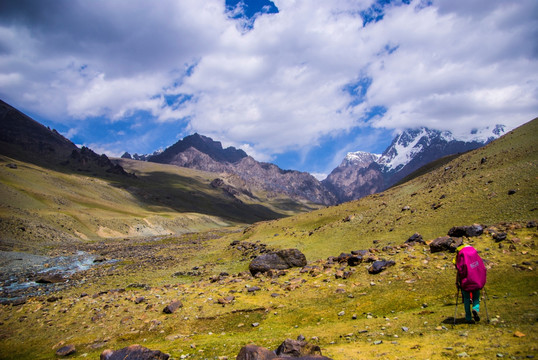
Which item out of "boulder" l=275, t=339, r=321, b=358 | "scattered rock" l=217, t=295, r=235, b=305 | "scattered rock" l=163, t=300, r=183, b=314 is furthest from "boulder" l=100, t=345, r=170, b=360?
"scattered rock" l=217, t=295, r=235, b=305

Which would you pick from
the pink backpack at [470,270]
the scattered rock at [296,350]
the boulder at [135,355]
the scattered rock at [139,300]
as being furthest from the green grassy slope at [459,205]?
the boulder at [135,355]

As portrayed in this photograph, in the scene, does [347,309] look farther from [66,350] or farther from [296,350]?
[66,350]

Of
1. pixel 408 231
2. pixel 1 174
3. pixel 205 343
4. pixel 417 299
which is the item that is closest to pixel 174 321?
pixel 205 343

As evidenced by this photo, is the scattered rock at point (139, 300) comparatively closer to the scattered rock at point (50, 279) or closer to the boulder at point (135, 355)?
the boulder at point (135, 355)

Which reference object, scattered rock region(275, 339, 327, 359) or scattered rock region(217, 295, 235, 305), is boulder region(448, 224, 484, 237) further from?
scattered rock region(217, 295, 235, 305)

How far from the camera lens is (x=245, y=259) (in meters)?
47.4

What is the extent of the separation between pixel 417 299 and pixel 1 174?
629ft

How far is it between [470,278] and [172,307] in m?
19.6

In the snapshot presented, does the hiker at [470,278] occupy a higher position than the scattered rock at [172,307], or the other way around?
the hiker at [470,278]

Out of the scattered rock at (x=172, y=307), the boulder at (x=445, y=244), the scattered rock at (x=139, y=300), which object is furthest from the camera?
the scattered rock at (x=139, y=300)

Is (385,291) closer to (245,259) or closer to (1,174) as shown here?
(245,259)

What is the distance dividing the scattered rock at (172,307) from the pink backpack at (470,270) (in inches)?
752

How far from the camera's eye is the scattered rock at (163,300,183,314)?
21056 millimetres

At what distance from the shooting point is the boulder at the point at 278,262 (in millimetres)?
31688
